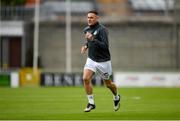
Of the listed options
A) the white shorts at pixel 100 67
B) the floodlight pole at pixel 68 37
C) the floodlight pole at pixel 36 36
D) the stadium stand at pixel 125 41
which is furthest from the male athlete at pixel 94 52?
the stadium stand at pixel 125 41

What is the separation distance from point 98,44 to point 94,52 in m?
0.29

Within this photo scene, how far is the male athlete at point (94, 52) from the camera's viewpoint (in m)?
19.1

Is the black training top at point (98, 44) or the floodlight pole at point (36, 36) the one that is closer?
the black training top at point (98, 44)

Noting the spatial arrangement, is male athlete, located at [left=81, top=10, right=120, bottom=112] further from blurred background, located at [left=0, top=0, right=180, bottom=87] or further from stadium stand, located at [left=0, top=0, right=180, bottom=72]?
stadium stand, located at [left=0, top=0, right=180, bottom=72]

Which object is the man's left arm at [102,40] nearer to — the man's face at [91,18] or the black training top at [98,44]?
the black training top at [98,44]

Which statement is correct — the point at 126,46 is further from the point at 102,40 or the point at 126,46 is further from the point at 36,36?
the point at 102,40

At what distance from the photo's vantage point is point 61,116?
58.7 ft

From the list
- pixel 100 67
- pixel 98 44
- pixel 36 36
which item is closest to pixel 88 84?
pixel 100 67

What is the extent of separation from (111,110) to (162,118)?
3.16m

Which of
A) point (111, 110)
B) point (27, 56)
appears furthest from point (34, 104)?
point (27, 56)

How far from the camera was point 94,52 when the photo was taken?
19.3 meters

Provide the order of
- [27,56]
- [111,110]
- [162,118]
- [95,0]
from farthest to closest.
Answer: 1. [95,0]
2. [27,56]
3. [111,110]
4. [162,118]

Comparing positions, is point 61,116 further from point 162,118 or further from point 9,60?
point 9,60

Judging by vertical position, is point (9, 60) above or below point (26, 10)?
below
